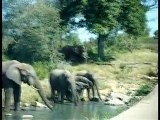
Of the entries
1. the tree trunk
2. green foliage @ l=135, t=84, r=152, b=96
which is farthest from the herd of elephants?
green foliage @ l=135, t=84, r=152, b=96

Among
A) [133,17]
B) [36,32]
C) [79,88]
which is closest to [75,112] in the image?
[79,88]

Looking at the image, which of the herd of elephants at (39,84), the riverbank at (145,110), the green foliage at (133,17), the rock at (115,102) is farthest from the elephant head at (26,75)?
the green foliage at (133,17)

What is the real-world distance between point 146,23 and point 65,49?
574mm

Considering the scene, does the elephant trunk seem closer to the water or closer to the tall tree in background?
the water

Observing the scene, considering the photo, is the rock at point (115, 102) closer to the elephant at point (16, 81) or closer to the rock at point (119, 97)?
the rock at point (119, 97)

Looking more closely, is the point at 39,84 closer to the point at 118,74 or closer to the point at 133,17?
the point at 118,74

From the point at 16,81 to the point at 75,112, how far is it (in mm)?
486

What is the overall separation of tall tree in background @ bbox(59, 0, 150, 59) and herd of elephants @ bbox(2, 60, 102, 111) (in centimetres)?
22

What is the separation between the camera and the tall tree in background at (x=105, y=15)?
319 cm

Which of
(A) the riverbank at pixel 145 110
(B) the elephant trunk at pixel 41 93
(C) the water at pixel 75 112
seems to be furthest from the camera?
(B) the elephant trunk at pixel 41 93

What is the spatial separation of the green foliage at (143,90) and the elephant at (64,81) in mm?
417

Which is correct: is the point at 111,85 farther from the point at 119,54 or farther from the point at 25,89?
the point at 25,89

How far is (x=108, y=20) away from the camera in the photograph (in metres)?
3.22

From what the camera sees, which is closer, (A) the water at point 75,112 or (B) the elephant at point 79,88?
(A) the water at point 75,112
